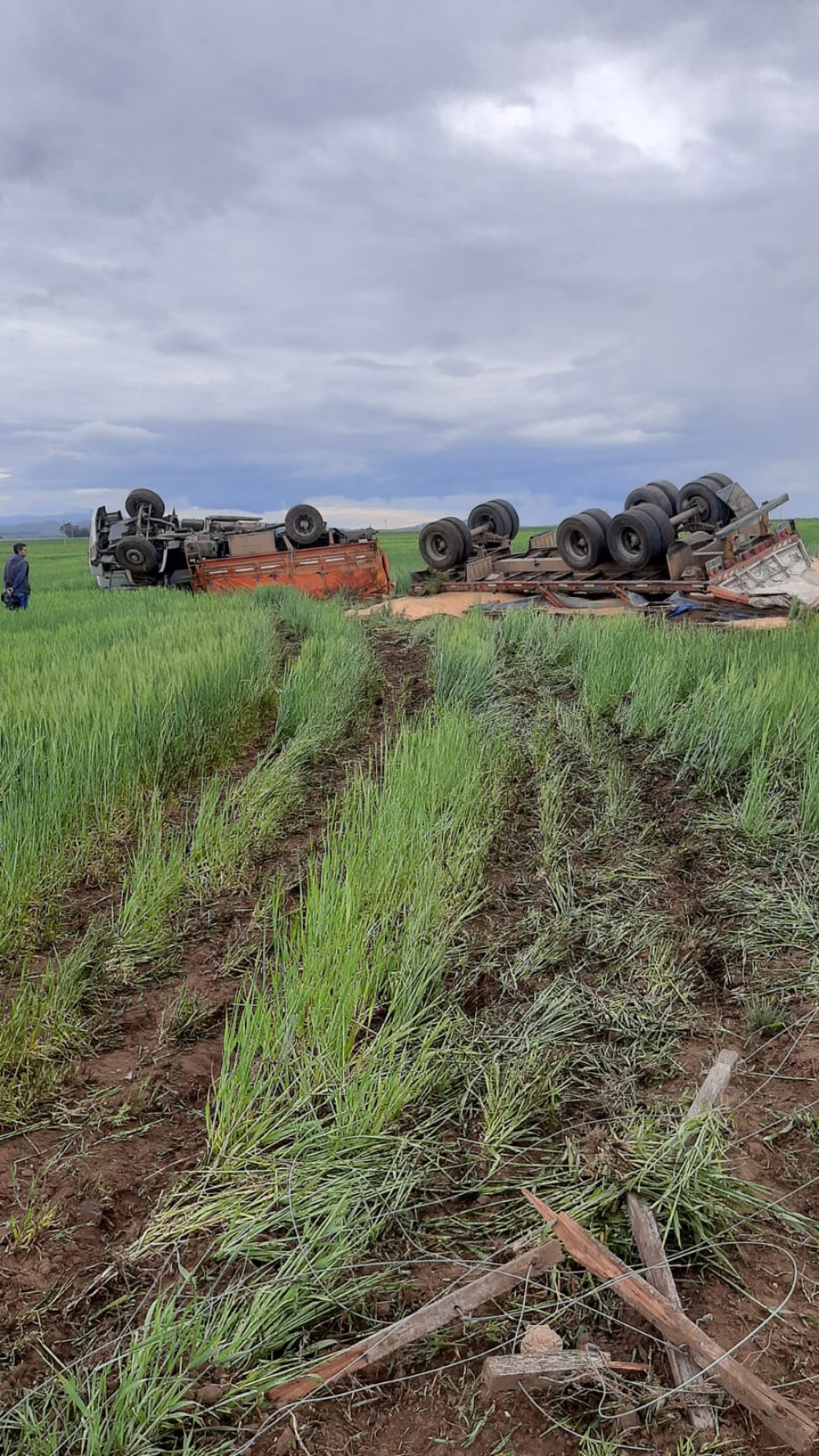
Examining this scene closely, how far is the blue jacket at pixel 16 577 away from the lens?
53.1 feet

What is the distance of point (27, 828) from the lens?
366 cm

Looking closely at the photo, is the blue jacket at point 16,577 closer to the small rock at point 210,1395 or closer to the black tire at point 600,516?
the black tire at point 600,516

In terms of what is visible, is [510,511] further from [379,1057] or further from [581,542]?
[379,1057]

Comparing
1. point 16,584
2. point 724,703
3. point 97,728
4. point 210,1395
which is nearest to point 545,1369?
point 210,1395

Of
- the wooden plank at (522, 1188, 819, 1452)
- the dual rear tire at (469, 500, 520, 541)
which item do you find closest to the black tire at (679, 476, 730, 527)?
the dual rear tire at (469, 500, 520, 541)

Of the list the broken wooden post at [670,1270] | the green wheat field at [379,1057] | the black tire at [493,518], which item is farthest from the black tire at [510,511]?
the broken wooden post at [670,1270]

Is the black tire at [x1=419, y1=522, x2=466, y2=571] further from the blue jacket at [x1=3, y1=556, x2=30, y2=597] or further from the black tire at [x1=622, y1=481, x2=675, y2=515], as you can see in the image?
the blue jacket at [x1=3, y1=556, x2=30, y2=597]

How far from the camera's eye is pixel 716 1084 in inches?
101

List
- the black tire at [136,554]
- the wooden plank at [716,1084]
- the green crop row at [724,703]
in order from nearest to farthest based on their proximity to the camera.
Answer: the wooden plank at [716,1084], the green crop row at [724,703], the black tire at [136,554]

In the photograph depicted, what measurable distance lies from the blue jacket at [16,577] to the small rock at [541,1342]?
54.6ft

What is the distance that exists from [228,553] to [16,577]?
4.01 meters

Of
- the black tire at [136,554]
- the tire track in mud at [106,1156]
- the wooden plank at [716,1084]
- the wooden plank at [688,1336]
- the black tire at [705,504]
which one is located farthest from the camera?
the black tire at [136,554]

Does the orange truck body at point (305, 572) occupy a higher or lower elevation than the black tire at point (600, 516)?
lower

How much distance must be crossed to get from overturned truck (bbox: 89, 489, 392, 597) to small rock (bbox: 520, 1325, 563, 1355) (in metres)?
15.6
